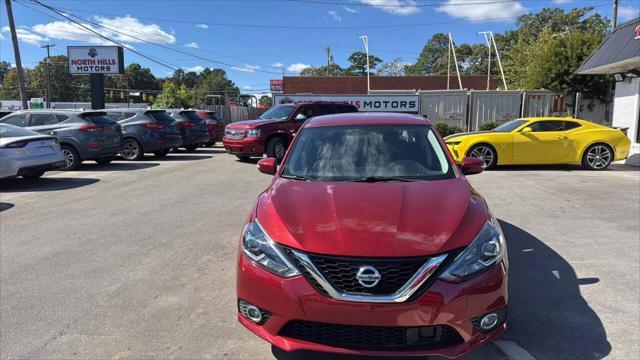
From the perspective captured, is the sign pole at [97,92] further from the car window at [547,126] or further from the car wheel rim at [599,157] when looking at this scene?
the car wheel rim at [599,157]

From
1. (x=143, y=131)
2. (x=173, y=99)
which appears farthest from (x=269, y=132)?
(x=173, y=99)

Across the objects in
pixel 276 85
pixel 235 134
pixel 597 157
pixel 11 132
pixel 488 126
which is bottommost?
pixel 597 157

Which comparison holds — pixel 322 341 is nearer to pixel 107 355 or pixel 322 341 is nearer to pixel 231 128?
pixel 107 355

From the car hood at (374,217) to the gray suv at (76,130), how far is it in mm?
10752

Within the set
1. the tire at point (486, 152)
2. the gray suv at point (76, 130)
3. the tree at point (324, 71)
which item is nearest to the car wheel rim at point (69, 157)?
the gray suv at point (76, 130)

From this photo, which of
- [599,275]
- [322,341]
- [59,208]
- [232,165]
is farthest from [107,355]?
[232,165]

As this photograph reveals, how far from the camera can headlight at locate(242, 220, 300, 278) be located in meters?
2.85

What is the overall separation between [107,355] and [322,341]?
163cm

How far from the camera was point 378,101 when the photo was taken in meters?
23.5

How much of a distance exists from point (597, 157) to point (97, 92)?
2403 cm

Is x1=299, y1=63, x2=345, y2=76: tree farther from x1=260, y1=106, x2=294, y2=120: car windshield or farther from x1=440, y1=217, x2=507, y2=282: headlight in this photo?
x1=440, y1=217, x2=507, y2=282: headlight

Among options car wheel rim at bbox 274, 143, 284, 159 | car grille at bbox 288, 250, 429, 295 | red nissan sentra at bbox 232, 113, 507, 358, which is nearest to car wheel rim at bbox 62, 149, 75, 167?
car wheel rim at bbox 274, 143, 284, 159

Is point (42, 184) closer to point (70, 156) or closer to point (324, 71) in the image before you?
point (70, 156)

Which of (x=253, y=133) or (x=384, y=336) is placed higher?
(x=253, y=133)
